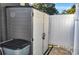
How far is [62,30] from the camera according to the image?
2.51m

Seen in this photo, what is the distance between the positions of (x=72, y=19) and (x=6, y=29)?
49.1 inches

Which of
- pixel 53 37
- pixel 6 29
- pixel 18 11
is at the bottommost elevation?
pixel 53 37

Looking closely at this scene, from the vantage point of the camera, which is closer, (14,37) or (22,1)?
(22,1)

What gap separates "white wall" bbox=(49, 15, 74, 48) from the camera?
97.0 inches

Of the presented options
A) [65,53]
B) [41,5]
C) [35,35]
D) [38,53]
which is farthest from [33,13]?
[65,53]

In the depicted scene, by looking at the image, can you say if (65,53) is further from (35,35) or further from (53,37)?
(35,35)

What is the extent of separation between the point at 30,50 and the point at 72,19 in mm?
981

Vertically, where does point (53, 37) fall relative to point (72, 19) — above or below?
below

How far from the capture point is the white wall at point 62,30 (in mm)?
2463

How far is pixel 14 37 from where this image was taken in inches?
101
